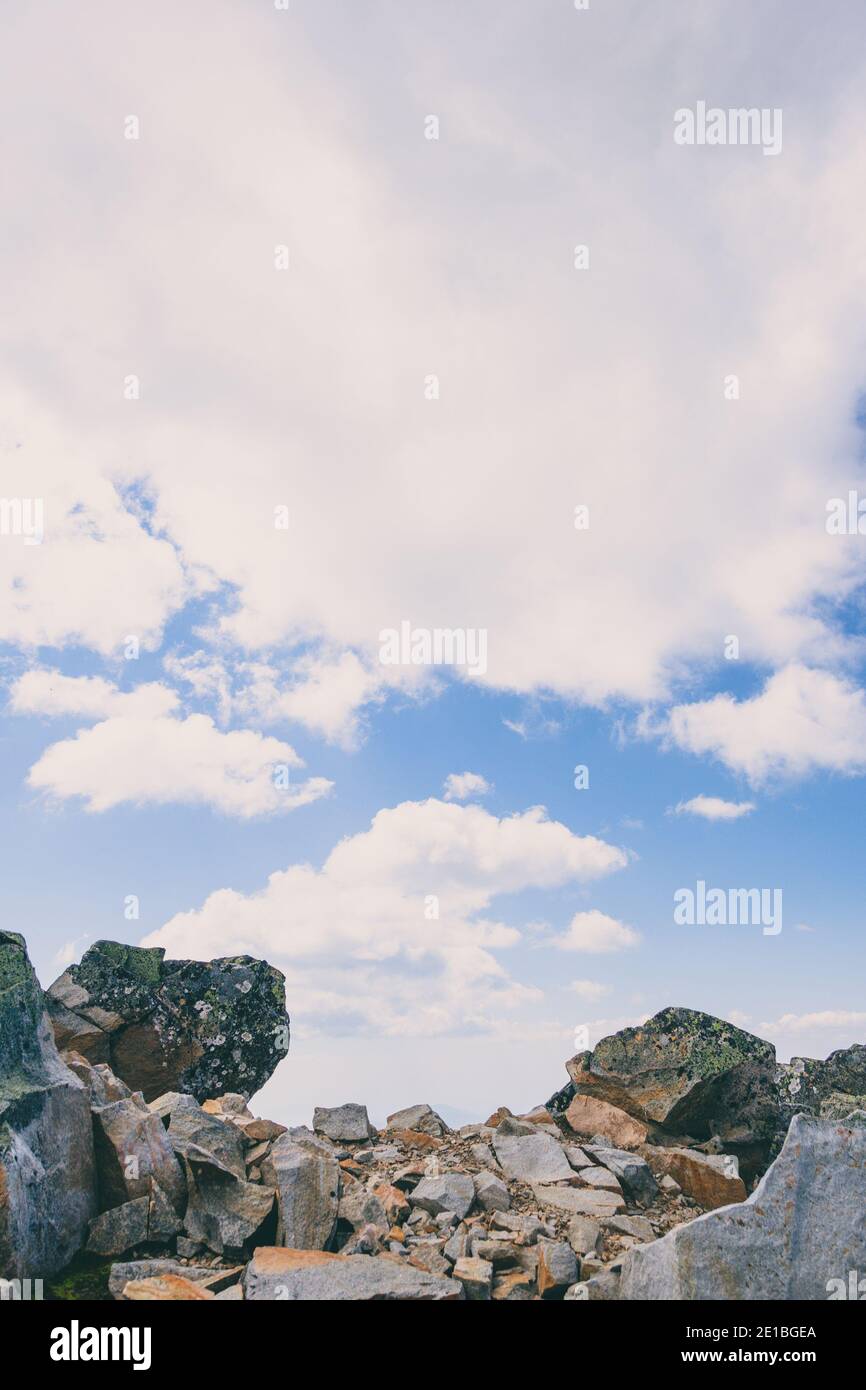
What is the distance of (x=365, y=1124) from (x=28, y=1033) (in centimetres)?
657

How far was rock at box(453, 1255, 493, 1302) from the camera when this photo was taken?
1043 cm

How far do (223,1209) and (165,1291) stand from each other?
1.85 m

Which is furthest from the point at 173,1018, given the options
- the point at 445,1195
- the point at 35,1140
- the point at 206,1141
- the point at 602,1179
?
the point at 602,1179

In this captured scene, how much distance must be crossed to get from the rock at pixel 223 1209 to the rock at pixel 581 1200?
422 cm

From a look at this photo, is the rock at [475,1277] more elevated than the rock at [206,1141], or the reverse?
the rock at [206,1141]

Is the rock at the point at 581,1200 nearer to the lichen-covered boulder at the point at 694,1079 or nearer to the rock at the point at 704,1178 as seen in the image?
the rock at the point at 704,1178

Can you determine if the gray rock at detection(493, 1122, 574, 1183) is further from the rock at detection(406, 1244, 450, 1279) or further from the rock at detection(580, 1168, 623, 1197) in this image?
the rock at detection(406, 1244, 450, 1279)

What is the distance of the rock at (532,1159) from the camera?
14.2 m

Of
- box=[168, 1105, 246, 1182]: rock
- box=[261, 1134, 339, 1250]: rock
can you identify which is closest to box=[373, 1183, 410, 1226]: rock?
box=[261, 1134, 339, 1250]: rock

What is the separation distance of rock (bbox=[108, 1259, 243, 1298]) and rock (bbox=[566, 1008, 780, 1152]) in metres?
8.92

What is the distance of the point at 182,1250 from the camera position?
1164 centimetres

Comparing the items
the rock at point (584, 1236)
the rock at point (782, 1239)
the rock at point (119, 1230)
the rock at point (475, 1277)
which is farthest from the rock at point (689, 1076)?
the rock at point (119, 1230)

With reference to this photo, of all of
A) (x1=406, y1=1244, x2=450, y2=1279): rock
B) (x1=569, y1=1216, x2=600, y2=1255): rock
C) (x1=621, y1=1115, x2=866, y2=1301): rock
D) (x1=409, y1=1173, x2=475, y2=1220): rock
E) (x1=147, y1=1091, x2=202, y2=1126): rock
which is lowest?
(x1=406, y1=1244, x2=450, y2=1279): rock
